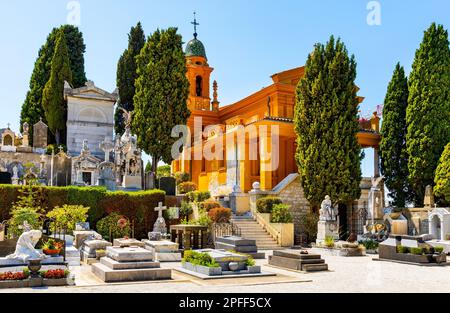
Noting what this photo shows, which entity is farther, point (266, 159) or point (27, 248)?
point (266, 159)

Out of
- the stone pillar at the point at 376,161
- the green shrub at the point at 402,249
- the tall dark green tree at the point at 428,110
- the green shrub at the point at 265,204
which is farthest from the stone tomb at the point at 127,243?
the stone pillar at the point at 376,161

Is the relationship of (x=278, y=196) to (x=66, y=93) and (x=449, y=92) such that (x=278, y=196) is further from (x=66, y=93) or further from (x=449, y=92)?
(x=66, y=93)

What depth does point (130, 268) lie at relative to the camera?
13.5 meters

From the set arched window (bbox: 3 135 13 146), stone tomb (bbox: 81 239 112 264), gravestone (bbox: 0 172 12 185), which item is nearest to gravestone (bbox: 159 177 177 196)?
gravestone (bbox: 0 172 12 185)

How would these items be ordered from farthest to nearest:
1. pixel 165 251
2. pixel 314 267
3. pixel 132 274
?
1. pixel 165 251
2. pixel 314 267
3. pixel 132 274

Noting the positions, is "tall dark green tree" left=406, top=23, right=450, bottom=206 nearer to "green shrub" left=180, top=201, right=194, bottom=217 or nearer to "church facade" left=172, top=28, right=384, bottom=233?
"church facade" left=172, top=28, right=384, bottom=233

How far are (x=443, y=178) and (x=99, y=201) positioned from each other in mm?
19795

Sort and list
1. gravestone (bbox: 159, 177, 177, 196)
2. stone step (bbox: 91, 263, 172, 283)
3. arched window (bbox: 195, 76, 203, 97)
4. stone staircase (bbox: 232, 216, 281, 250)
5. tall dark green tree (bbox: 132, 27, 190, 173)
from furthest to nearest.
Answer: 1. arched window (bbox: 195, 76, 203, 97)
2. tall dark green tree (bbox: 132, 27, 190, 173)
3. gravestone (bbox: 159, 177, 177, 196)
4. stone staircase (bbox: 232, 216, 281, 250)
5. stone step (bbox: 91, 263, 172, 283)

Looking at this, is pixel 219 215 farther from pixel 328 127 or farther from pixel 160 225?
pixel 328 127

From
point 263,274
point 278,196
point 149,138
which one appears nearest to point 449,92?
point 278,196

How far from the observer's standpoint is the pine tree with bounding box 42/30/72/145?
4081 cm

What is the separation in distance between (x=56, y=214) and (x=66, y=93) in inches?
807

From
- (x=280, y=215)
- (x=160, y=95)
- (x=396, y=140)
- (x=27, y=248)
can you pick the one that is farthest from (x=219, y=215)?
(x=396, y=140)

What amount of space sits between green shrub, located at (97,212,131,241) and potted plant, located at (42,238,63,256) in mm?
8483
